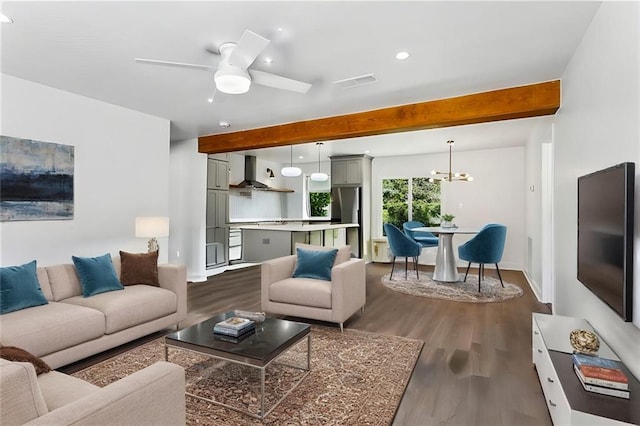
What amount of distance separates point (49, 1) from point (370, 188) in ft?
22.3

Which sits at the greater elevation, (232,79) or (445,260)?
(232,79)

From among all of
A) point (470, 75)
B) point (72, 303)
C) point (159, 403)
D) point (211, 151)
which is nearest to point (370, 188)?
point (211, 151)

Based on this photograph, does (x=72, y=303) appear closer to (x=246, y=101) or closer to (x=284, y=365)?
(x=284, y=365)

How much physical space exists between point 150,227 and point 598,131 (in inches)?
170

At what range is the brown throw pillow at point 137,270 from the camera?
3.38 m

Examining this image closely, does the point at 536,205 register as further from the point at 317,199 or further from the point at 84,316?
the point at 84,316

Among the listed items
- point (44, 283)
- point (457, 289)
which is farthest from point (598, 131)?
point (44, 283)

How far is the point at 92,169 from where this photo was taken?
3.85 m

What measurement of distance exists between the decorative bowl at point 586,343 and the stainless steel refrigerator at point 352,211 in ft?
19.2

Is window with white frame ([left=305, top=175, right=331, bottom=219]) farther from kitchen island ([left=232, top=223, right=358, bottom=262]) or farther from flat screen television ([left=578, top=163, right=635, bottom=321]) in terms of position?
flat screen television ([left=578, top=163, right=635, bottom=321])

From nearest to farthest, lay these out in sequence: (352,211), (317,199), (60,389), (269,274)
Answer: (60,389) → (269,274) → (352,211) → (317,199)

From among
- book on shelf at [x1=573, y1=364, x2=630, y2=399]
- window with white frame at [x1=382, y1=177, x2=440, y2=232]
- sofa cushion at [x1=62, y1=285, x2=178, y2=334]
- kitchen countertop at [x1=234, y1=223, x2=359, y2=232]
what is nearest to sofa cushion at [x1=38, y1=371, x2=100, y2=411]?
sofa cushion at [x1=62, y1=285, x2=178, y2=334]

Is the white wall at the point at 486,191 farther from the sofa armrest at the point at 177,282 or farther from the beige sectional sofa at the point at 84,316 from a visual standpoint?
the beige sectional sofa at the point at 84,316

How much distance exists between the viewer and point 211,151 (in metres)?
5.68
